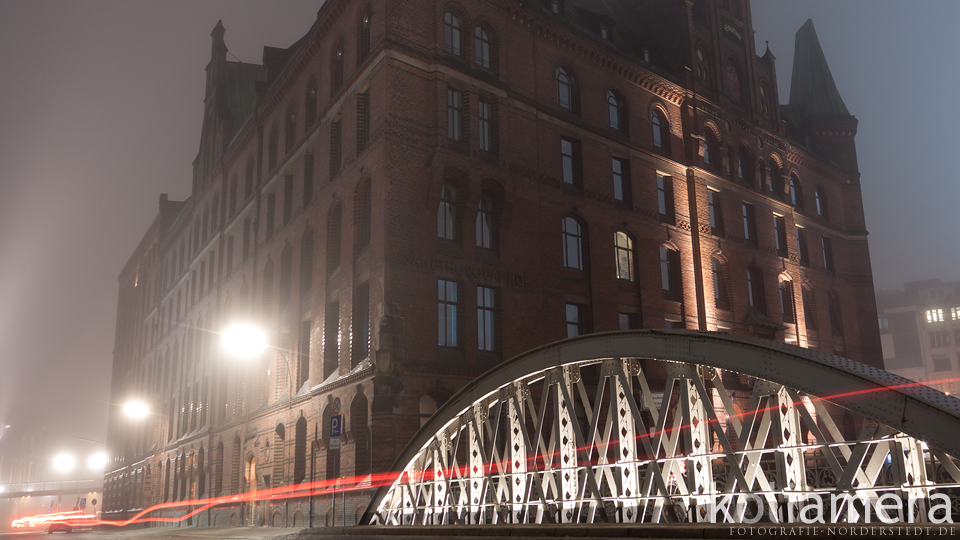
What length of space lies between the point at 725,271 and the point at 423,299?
15887 mm

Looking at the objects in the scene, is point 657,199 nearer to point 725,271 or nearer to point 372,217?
point 725,271

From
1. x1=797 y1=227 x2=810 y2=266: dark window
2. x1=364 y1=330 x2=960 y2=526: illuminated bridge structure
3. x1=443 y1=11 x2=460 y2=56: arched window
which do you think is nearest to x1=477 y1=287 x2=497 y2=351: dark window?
x1=364 y1=330 x2=960 y2=526: illuminated bridge structure

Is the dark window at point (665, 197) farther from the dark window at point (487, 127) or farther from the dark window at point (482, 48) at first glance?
the dark window at point (482, 48)

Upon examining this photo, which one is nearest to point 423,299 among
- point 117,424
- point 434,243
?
point 434,243

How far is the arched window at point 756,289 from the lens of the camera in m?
34.7

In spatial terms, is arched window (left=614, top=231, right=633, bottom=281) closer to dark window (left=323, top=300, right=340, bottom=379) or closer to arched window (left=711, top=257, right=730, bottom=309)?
arched window (left=711, top=257, right=730, bottom=309)

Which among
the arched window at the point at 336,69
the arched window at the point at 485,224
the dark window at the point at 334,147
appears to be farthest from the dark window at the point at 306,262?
the arched window at the point at 485,224

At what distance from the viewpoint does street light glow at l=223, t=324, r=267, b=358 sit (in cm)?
3162

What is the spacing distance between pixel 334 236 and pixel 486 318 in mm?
6426

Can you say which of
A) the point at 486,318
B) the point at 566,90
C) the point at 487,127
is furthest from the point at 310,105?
the point at 486,318

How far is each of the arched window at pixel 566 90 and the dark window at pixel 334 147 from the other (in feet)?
26.5

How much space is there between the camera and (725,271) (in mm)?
33250

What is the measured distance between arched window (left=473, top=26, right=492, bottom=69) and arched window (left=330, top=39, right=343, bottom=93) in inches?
204

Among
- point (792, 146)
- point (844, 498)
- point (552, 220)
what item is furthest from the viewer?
point (792, 146)
